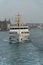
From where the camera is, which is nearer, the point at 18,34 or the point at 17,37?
the point at 17,37

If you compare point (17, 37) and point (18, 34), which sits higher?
point (18, 34)

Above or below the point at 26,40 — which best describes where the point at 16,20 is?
above

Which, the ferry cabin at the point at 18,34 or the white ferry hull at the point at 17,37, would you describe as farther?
the ferry cabin at the point at 18,34

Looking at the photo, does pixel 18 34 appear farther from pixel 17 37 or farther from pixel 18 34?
pixel 17 37

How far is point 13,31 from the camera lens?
5447 centimetres

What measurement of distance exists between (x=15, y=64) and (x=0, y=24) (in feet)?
438

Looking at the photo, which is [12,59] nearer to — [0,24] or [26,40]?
[26,40]

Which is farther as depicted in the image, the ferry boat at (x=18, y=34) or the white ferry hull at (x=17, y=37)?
the ferry boat at (x=18, y=34)

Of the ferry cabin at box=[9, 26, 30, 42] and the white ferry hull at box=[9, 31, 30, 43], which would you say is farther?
the ferry cabin at box=[9, 26, 30, 42]

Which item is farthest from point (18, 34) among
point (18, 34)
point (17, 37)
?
point (17, 37)

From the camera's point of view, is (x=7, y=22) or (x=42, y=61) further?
(x=7, y=22)

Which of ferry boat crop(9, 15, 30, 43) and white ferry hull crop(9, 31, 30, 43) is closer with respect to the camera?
white ferry hull crop(9, 31, 30, 43)

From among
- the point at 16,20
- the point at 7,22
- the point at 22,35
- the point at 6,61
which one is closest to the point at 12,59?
the point at 6,61

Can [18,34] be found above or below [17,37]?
above
